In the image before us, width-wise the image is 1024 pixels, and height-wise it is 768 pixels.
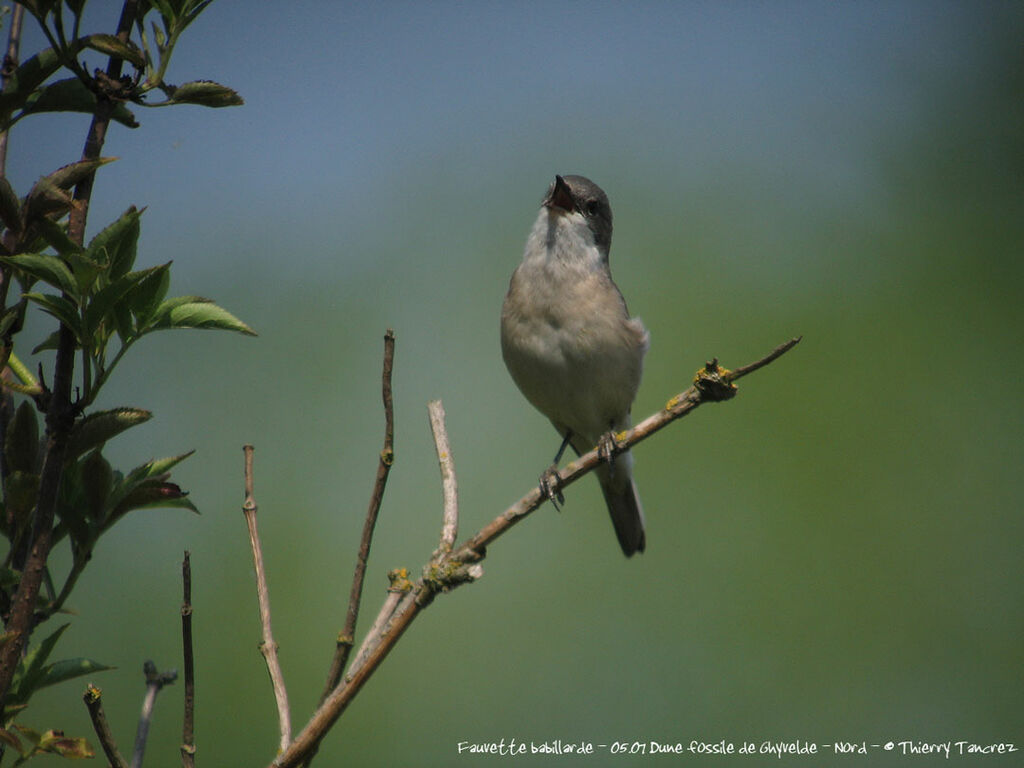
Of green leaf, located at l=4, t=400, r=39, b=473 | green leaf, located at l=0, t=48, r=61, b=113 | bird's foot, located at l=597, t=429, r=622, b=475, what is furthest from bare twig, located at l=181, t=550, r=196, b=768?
bird's foot, located at l=597, t=429, r=622, b=475

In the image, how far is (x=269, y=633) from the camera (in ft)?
6.18

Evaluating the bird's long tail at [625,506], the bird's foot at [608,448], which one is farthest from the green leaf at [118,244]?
the bird's long tail at [625,506]

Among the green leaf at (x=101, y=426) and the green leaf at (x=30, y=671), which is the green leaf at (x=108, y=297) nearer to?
the green leaf at (x=101, y=426)

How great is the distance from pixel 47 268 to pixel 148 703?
33.4 inches

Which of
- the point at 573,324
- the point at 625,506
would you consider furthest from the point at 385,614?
the point at 625,506

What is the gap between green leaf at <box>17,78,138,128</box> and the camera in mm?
1617

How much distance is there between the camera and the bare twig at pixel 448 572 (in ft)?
4.77

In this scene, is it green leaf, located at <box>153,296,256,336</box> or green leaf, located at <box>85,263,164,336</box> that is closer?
green leaf, located at <box>85,263,164,336</box>

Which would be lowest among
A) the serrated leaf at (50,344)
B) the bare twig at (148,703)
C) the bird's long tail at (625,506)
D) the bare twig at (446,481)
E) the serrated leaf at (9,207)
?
the bird's long tail at (625,506)

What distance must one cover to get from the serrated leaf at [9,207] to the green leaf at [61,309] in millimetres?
145

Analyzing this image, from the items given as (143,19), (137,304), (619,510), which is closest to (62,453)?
(137,304)

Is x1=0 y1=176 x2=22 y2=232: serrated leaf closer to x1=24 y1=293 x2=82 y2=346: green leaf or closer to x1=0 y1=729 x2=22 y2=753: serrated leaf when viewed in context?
x1=24 y1=293 x2=82 y2=346: green leaf

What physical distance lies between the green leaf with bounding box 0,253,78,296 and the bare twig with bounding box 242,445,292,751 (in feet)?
2.19

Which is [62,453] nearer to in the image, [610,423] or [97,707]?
[97,707]
